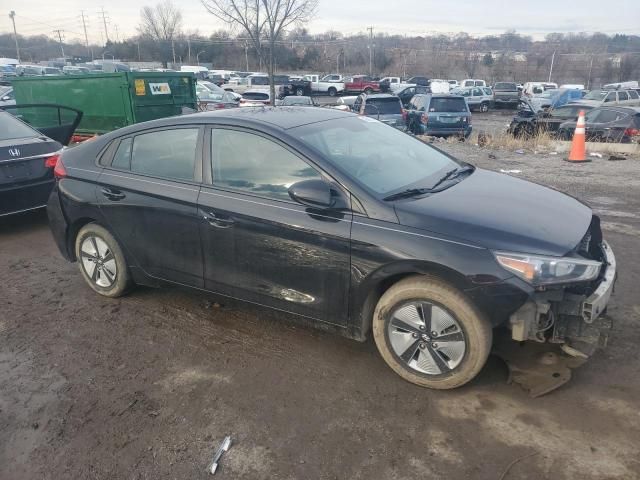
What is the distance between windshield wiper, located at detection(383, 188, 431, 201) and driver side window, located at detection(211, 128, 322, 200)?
0.48 metres

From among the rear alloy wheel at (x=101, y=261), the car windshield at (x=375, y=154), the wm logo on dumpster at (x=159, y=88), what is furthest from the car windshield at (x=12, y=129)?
the car windshield at (x=375, y=154)

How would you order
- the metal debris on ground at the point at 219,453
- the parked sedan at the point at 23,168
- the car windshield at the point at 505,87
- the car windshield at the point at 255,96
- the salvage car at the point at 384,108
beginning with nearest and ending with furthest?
1. the metal debris on ground at the point at 219,453
2. the parked sedan at the point at 23,168
3. the salvage car at the point at 384,108
4. the car windshield at the point at 255,96
5. the car windshield at the point at 505,87

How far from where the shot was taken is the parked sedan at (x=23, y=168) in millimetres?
6051

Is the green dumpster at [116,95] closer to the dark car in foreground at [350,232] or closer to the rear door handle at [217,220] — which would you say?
the dark car in foreground at [350,232]

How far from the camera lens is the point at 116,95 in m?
10.2

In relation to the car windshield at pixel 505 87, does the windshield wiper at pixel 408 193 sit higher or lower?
higher

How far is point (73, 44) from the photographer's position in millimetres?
113312

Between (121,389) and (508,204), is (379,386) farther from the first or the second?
(121,389)

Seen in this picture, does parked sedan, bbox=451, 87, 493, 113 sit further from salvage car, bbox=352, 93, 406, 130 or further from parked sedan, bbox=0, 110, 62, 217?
parked sedan, bbox=0, 110, 62, 217

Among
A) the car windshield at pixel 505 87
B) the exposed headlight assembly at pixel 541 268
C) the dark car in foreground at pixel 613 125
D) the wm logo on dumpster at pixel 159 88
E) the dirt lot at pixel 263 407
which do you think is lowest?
the car windshield at pixel 505 87

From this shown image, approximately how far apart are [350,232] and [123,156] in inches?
86.7

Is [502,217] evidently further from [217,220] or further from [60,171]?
[60,171]

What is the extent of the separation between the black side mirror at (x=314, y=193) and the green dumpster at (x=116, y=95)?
752 centimetres

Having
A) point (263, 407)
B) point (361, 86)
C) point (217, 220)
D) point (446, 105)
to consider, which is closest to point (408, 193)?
point (217, 220)
